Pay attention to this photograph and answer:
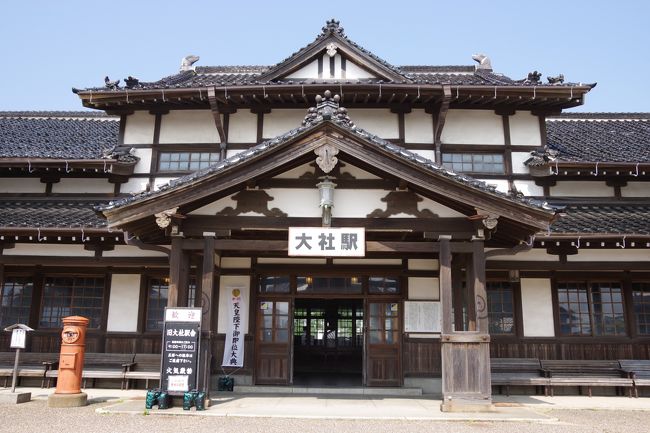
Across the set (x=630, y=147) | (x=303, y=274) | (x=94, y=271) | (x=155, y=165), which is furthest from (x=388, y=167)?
(x=630, y=147)

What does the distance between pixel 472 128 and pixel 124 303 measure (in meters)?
10.7

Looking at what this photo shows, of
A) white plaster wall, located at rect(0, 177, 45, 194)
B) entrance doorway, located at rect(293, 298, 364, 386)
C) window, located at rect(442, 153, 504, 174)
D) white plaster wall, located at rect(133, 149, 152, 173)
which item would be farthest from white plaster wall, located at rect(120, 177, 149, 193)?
entrance doorway, located at rect(293, 298, 364, 386)

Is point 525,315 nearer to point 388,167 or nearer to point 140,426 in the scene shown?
point 388,167

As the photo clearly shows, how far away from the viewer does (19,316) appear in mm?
13133

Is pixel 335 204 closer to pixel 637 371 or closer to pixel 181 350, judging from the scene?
pixel 181 350

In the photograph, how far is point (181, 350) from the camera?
927 centimetres

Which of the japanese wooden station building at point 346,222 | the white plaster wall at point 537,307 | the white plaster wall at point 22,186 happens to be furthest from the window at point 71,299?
the white plaster wall at point 537,307

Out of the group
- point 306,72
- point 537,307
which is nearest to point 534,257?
point 537,307

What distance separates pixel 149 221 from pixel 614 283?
11.8 meters

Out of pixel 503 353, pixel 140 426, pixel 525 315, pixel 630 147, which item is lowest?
pixel 140 426

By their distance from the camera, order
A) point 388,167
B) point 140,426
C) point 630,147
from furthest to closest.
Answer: point 630,147, point 388,167, point 140,426

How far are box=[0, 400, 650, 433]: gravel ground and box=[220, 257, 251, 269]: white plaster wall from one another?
4.63m

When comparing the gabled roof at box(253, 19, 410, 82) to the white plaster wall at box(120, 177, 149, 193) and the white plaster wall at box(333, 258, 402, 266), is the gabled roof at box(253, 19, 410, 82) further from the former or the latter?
the white plaster wall at box(333, 258, 402, 266)

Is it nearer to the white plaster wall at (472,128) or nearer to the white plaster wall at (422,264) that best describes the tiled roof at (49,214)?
the white plaster wall at (422,264)
